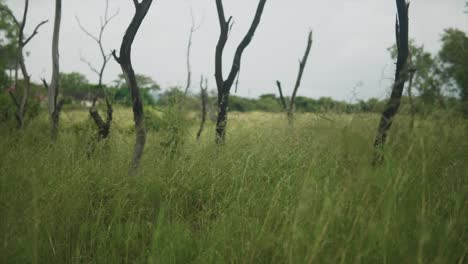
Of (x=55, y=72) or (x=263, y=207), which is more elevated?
(x=55, y=72)

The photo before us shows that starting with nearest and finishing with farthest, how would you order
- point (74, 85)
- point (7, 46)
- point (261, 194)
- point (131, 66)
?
point (261, 194) → point (131, 66) → point (7, 46) → point (74, 85)

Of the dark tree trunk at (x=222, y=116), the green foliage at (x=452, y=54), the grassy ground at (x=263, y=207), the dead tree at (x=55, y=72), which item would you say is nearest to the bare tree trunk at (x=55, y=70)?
the dead tree at (x=55, y=72)

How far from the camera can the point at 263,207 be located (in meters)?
2.19

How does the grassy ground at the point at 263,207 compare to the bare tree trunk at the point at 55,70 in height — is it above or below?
below

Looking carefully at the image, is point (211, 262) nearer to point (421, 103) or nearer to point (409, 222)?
point (409, 222)

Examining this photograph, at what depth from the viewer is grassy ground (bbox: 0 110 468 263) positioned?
54.1 inches

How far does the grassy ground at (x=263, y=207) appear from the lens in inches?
54.1

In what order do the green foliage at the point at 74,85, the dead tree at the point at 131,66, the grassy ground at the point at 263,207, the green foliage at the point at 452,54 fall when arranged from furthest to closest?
the green foliage at the point at 74,85
the green foliage at the point at 452,54
the dead tree at the point at 131,66
the grassy ground at the point at 263,207

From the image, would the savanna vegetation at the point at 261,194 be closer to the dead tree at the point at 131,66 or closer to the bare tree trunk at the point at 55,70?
the dead tree at the point at 131,66

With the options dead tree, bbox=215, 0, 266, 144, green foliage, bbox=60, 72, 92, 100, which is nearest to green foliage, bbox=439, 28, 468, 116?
dead tree, bbox=215, 0, 266, 144

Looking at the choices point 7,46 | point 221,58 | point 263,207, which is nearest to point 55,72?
point 221,58

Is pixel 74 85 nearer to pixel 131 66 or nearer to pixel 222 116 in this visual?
pixel 222 116

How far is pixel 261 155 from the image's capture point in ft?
10.8

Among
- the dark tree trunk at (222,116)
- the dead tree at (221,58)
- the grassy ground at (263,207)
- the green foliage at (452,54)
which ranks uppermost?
the green foliage at (452,54)
